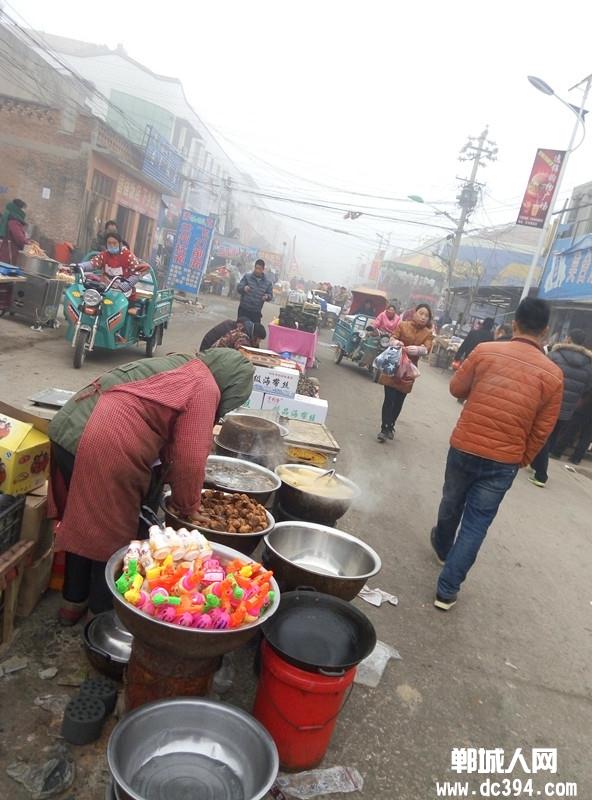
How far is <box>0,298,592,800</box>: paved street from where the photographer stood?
2896 mm

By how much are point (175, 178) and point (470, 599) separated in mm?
30756

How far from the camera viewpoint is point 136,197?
88.3 ft

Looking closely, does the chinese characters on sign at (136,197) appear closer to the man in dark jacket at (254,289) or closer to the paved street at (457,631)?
the man in dark jacket at (254,289)

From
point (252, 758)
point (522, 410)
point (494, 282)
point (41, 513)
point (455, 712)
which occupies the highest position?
point (494, 282)

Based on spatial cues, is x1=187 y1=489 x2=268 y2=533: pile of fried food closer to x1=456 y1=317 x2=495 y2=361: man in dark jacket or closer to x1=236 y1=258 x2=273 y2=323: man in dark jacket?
x1=236 y1=258 x2=273 y2=323: man in dark jacket

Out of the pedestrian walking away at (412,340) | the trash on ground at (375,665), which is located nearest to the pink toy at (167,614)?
the trash on ground at (375,665)

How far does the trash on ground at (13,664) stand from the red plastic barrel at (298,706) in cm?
125

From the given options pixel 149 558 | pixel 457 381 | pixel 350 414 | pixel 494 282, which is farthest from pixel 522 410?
pixel 494 282

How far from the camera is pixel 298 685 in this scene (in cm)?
239

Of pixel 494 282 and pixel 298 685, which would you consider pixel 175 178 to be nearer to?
pixel 494 282

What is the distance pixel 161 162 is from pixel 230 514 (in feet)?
90.8

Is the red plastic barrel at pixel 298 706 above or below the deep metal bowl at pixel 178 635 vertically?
Result: below

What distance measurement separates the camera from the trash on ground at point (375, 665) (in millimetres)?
3270

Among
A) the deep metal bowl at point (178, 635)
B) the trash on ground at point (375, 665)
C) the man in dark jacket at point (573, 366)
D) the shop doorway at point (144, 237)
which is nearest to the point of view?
the deep metal bowl at point (178, 635)
